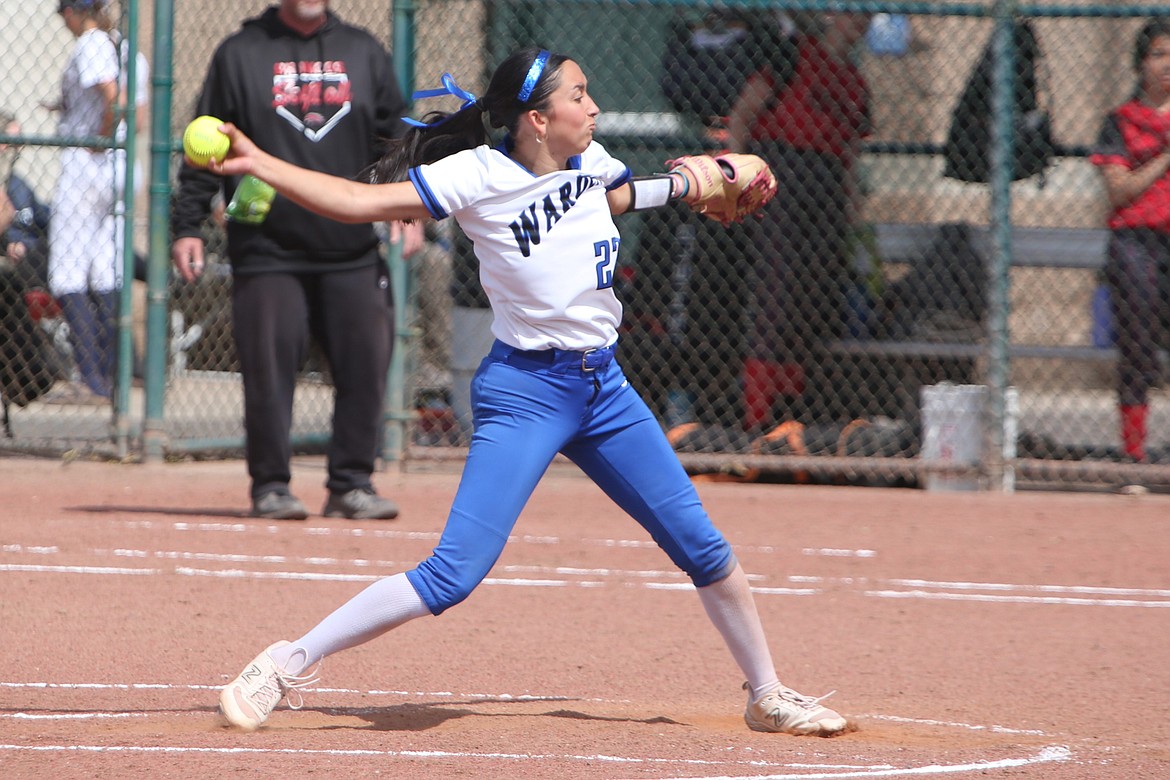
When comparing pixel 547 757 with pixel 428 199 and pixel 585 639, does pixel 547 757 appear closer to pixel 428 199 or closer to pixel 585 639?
pixel 428 199

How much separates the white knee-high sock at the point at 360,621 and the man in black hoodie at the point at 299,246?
3.38 metres

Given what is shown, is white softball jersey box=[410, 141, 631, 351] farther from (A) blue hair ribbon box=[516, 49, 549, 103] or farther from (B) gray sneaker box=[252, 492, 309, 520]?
(B) gray sneaker box=[252, 492, 309, 520]

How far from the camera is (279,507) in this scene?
24.8 feet

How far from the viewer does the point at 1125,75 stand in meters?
13.1

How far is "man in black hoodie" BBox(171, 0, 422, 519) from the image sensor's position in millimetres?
7367

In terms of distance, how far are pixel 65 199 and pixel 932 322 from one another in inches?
207

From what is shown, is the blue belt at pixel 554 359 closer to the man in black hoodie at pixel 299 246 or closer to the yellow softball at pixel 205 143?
the yellow softball at pixel 205 143

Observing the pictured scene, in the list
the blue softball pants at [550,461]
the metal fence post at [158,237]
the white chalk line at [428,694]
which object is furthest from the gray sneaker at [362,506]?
the blue softball pants at [550,461]

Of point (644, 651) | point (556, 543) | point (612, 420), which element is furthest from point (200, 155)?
point (556, 543)

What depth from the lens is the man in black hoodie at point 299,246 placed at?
24.2 feet

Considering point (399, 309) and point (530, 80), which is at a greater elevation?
point (530, 80)

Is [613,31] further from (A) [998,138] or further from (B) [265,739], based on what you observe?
(B) [265,739]

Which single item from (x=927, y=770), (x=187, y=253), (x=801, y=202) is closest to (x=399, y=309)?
(x=187, y=253)

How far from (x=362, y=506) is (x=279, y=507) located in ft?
1.28
